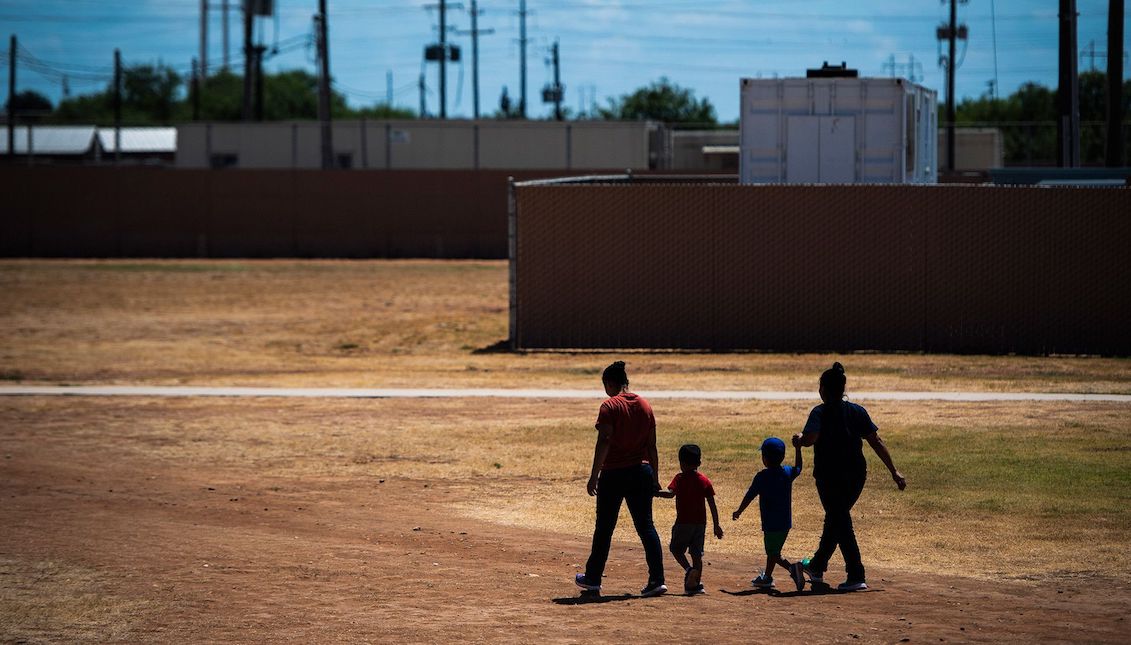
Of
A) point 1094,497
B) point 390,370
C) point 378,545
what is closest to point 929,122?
point 390,370

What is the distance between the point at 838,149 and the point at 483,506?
14.9 meters

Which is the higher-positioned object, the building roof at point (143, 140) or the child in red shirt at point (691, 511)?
the building roof at point (143, 140)

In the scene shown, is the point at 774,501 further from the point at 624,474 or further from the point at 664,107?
the point at 664,107

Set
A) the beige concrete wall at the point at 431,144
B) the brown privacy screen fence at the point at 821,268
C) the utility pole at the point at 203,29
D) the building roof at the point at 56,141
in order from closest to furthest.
Answer: the brown privacy screen fence at the point at 821,268, the beige concrete wall at the point at 431,144, the building roof at the point at 56,141, the utility pole at the point at 203,29

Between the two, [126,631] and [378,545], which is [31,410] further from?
[126,631]

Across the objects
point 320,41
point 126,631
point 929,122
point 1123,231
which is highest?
point 320,41

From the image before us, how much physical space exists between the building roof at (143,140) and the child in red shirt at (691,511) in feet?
270

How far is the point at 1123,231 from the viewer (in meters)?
21.0

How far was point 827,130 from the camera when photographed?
80.7 ft

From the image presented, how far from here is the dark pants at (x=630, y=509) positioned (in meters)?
8.76

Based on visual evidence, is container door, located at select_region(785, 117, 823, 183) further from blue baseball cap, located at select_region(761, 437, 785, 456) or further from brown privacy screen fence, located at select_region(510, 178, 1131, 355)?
blue baseball cap, located at select_region(761, 437, 785, 456)

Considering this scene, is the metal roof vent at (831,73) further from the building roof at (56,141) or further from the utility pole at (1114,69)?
the building roof at (56,141)

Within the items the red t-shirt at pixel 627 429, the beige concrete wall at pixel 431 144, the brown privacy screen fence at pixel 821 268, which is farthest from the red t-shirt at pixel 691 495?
the beige concrete wall at pixel 431 144

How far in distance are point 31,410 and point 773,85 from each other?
46.4 feet
